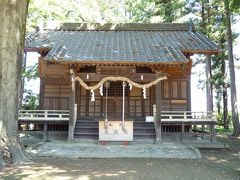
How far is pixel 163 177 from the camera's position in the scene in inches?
321

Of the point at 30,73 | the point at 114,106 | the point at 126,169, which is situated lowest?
the point at 126,169

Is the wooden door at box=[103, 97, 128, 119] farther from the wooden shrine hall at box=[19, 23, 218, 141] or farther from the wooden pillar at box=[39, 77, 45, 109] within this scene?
the wooden pillar at box=[39, 77, 45, 109]

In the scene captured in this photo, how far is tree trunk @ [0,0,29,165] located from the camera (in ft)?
30.3

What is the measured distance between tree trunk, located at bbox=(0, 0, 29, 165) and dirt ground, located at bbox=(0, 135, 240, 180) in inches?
36.4

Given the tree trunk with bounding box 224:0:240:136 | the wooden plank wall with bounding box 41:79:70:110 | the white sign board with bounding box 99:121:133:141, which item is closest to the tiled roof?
the wooden plank wall with bounding box 41:79:70:110

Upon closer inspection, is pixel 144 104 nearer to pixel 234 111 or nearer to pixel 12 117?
pixel 234 111

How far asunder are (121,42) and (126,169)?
957 centimetres

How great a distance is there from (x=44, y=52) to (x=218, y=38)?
14273mm

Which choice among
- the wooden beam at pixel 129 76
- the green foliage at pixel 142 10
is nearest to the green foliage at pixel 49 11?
the green foliage at pixel 142 10

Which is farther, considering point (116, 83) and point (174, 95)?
point (116, 83)

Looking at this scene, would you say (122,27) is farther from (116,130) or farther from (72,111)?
(116,130)

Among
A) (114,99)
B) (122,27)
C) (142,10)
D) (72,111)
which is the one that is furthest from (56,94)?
(142,10)

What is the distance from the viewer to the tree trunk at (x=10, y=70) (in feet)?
30.3

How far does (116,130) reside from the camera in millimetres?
14195
